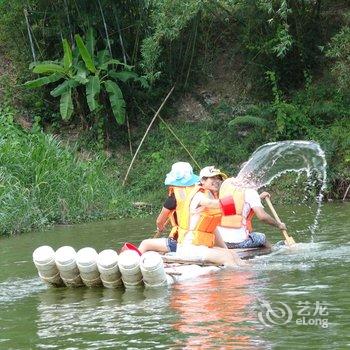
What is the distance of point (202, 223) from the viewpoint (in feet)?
28.9

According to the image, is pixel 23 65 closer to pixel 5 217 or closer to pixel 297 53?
pixel 297 53

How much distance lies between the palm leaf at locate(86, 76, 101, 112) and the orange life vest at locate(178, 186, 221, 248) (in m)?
10.0

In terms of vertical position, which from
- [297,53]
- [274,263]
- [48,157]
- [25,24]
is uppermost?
[25,24]

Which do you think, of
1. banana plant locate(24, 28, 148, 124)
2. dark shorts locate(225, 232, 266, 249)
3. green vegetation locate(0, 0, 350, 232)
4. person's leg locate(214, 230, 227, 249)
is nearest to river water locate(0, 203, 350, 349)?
dark shorts locate(225, 232, 266, 249)

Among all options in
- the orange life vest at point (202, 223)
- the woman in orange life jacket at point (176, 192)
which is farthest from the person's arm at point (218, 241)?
the woman in orange life jacket at point (176, 192)

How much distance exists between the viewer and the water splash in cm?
1602

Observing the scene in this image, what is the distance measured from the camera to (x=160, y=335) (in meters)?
6.49

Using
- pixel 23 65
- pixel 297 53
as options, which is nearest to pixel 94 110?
pixel 23 65

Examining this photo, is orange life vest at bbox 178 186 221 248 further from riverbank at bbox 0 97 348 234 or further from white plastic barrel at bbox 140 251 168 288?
riverbank at bbox 0 97 348 234

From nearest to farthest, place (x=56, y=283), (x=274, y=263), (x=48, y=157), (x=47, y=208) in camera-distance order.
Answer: (x=56, y=283) → (x=274, y=263) → (x=47, y=208) → (x=48, y=157)

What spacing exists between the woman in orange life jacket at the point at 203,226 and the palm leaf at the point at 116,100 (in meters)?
10.3

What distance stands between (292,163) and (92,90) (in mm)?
4991

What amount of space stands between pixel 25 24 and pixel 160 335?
51.0 ft

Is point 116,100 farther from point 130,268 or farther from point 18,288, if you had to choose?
point 130,268
